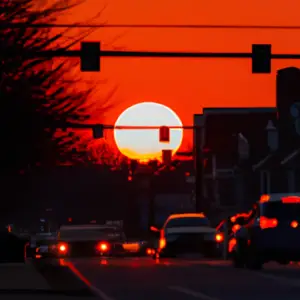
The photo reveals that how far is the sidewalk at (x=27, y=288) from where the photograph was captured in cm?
1919

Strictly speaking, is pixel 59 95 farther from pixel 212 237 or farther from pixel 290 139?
pixel 290 139

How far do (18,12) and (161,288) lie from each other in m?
6.74

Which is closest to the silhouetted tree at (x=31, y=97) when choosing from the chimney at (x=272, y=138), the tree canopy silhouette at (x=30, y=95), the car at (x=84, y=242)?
the tree canopy silhouette at (x=30, y=95)

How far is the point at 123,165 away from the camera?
126 metres

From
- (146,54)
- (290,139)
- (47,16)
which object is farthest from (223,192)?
(47,16)

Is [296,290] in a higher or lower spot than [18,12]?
lower

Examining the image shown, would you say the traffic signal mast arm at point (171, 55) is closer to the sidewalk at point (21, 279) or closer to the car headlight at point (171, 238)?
the sidewalk at point (21, 279)

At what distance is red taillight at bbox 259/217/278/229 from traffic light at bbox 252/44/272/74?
4.96 meters

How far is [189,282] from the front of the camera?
23.6 meters

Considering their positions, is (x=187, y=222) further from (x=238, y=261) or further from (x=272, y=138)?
(x=272, y=138)

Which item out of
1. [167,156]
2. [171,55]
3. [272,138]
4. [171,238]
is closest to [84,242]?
[171,238]

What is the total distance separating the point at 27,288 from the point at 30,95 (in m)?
5.63

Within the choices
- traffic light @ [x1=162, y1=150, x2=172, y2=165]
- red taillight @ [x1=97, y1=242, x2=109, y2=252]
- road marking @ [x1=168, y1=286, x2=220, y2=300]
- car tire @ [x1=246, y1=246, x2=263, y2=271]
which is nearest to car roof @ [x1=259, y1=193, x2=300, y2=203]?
car tire @ [x1=246, y1=246, x2=263, y2=271]

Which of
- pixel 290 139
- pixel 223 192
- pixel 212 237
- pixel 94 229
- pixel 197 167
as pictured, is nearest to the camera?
pixel 212 237
